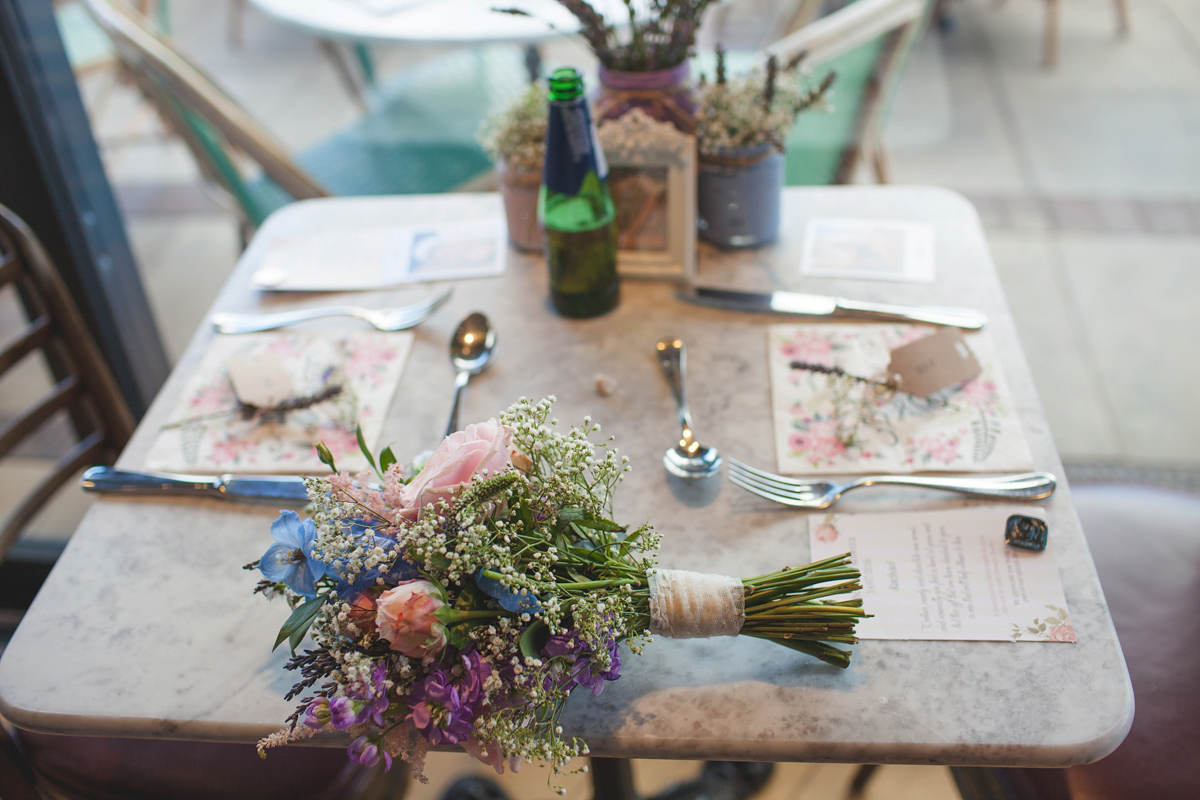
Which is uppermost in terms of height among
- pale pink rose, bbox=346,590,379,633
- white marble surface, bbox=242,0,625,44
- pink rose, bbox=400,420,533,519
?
white marble surface, bbox=242,0,625,44

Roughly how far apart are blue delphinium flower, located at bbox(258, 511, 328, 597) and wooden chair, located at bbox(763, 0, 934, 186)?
3.88ft

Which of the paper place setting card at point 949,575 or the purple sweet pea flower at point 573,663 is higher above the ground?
the purple sweet pea flower at point 573,663

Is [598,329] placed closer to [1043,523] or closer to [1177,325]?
[1043,523]

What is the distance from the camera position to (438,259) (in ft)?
4.33

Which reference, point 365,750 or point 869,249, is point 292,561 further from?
point 869,249

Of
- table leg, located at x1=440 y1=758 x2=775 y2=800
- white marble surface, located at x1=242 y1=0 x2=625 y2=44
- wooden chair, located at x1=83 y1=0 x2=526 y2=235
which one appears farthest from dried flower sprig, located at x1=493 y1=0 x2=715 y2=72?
table leg, located at x1=440 y1=758 x2=775 y2=800

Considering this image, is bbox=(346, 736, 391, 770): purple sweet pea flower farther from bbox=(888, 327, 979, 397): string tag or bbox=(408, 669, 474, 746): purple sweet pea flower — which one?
bbox=(888, 327, 979, 397): string tag

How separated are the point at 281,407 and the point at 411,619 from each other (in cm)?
54

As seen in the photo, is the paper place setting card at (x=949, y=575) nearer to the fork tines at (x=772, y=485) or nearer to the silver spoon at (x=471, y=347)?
the fork tines at (x=772, y=485)

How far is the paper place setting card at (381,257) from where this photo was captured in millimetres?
1289

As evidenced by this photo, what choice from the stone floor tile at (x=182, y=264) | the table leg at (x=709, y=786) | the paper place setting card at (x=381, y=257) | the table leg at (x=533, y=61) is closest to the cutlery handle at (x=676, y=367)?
the paper place setting card at (x=381, y=257)

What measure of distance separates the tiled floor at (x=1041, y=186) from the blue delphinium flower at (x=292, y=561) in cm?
100

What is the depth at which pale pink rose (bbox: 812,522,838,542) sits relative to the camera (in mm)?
886

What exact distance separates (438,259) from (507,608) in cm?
78
